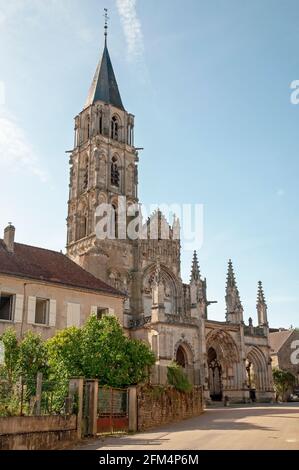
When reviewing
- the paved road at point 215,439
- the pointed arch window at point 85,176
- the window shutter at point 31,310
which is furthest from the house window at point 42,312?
the pointed arch window at point 85,176

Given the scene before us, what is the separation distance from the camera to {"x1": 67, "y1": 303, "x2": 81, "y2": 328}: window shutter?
2756 cm

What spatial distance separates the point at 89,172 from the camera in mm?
46375

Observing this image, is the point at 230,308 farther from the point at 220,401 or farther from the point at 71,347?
the point at 71,347

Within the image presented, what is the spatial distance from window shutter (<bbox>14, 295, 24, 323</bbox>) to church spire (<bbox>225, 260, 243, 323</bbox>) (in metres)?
20.9

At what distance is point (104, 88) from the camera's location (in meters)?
50.8

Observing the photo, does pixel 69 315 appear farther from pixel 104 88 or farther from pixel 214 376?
pixel 104 88

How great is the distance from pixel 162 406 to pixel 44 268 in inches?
433

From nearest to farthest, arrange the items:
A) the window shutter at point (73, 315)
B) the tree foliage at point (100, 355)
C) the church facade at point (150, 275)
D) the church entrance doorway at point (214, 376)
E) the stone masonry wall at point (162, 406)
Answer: the tree foliage at point (100, 355), the stone masonry wall at point (162, 406), the window shutter at point (73, 315), the church facade at point (150, 275), the church entrance doorway at point (214, 376)

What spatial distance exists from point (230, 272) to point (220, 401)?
411 inches

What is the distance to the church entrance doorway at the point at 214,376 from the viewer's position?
1681 inches

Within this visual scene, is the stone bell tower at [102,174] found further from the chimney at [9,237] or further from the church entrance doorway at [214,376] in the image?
the chimney at [9,237]

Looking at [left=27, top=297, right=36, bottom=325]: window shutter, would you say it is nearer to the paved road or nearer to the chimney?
the chimney

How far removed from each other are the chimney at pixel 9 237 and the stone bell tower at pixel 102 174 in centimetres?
1106

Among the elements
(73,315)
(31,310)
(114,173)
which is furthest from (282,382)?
(31,310)
